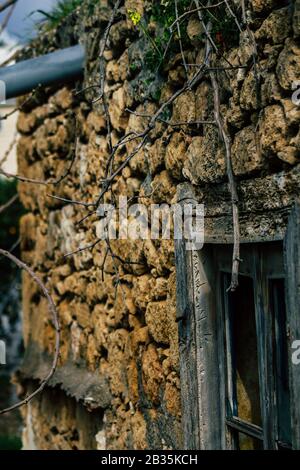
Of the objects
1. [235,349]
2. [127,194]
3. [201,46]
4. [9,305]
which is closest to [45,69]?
[127,194]

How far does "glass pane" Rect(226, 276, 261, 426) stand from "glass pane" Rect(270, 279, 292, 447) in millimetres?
224

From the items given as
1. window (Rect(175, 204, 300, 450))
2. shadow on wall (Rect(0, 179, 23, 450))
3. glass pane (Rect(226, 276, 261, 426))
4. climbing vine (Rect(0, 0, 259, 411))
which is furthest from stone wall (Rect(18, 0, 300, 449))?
shadow on wall (Rect(0, 179, 23, 450))

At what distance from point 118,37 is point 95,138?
2.06 ft

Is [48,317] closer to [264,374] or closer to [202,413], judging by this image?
[202,413]

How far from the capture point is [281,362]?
2.80 meters

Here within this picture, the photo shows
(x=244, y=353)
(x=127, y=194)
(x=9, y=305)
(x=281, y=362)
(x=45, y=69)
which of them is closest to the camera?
(x=281, y=362)

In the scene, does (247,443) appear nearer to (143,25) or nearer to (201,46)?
(201,46)

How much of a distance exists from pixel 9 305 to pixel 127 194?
831 centimetres

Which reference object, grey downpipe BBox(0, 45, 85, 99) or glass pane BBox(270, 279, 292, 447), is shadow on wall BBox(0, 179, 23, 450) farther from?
glass pane BBox(270, 279, 292, 447)

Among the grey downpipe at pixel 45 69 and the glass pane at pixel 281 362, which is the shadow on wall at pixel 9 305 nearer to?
the grey downpipe at pixel 45 69

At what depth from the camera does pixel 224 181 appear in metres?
3.01

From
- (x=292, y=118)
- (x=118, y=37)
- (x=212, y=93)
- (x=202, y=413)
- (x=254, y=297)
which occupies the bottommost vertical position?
(x=202, y=413)

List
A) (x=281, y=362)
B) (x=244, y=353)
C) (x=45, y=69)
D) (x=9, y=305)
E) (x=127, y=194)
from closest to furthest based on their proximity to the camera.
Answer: (x=281, y=362) < (x=244, y=353) < (x=127, y=194) < (x=45, y=69) < (x=9, y=305)

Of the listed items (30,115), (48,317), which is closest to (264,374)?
(48,317)
